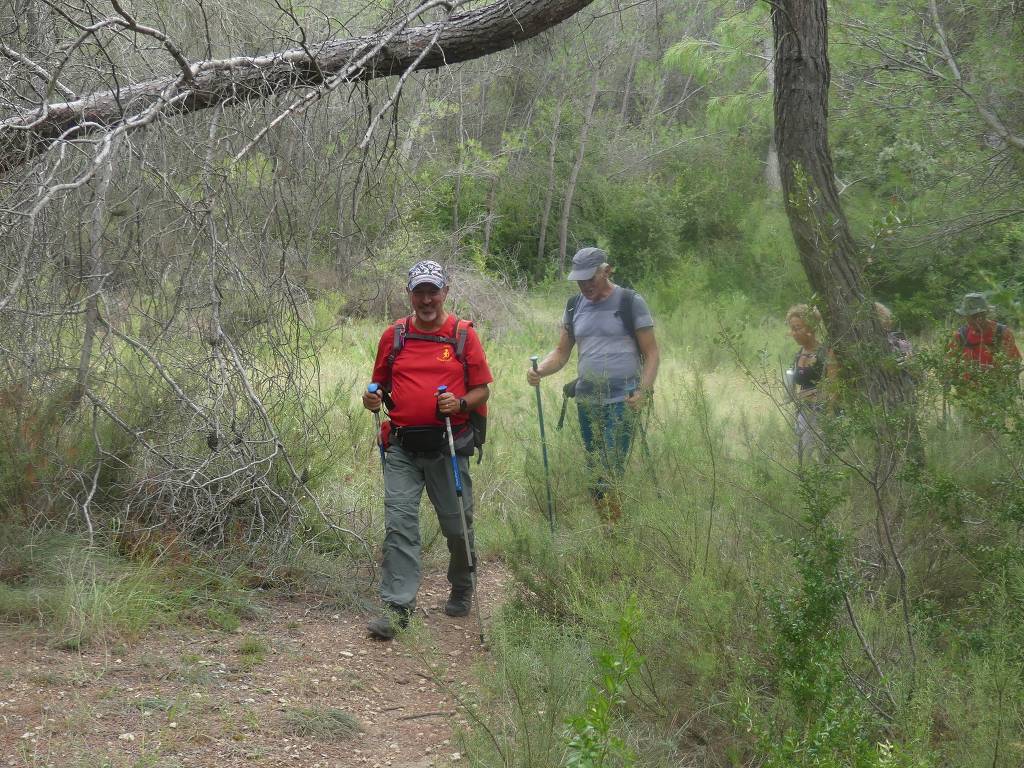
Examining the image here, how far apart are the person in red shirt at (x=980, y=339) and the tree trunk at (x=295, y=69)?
8.93 ft

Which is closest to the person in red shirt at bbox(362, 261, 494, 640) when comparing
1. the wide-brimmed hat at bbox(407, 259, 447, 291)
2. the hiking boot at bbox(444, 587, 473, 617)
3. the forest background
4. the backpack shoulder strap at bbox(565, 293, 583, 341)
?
the wide-brimmed hat at bbox(407, 259, 447, 291)

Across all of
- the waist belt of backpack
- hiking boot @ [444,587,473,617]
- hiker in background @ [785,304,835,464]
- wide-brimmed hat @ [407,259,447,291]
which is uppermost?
wide-brimmed hat @ [407,259,447,291]

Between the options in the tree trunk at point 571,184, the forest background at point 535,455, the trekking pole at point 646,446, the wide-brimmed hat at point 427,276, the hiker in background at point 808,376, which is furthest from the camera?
the tree trunk at point 571,184

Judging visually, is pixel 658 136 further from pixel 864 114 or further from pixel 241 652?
pixel 241 652

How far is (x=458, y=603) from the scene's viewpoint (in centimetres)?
658

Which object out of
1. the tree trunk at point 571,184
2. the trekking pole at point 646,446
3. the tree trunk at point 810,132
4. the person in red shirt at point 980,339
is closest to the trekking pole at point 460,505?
the trekking pole at point 646,446

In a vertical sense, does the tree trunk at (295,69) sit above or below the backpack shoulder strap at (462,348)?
above

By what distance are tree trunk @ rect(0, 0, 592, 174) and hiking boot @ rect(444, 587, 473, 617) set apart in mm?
3000

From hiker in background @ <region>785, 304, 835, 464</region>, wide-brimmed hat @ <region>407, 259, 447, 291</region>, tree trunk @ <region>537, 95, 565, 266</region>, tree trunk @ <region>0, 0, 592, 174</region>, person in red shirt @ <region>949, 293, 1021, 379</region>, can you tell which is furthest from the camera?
tree trunk @ <region>537, 95, 565, 266</region>

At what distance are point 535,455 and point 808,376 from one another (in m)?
1.96

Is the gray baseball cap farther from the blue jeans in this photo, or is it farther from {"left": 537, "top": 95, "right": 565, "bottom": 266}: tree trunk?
{"left": 537, "top": 95, "right": 565, "bottom": 266}: tree trunk

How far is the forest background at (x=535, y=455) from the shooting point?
3875 mm

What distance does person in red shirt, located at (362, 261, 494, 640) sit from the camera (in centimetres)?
601

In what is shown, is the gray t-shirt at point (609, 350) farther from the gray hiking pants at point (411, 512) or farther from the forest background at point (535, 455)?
the gray hiking pants at point (411, 512)
